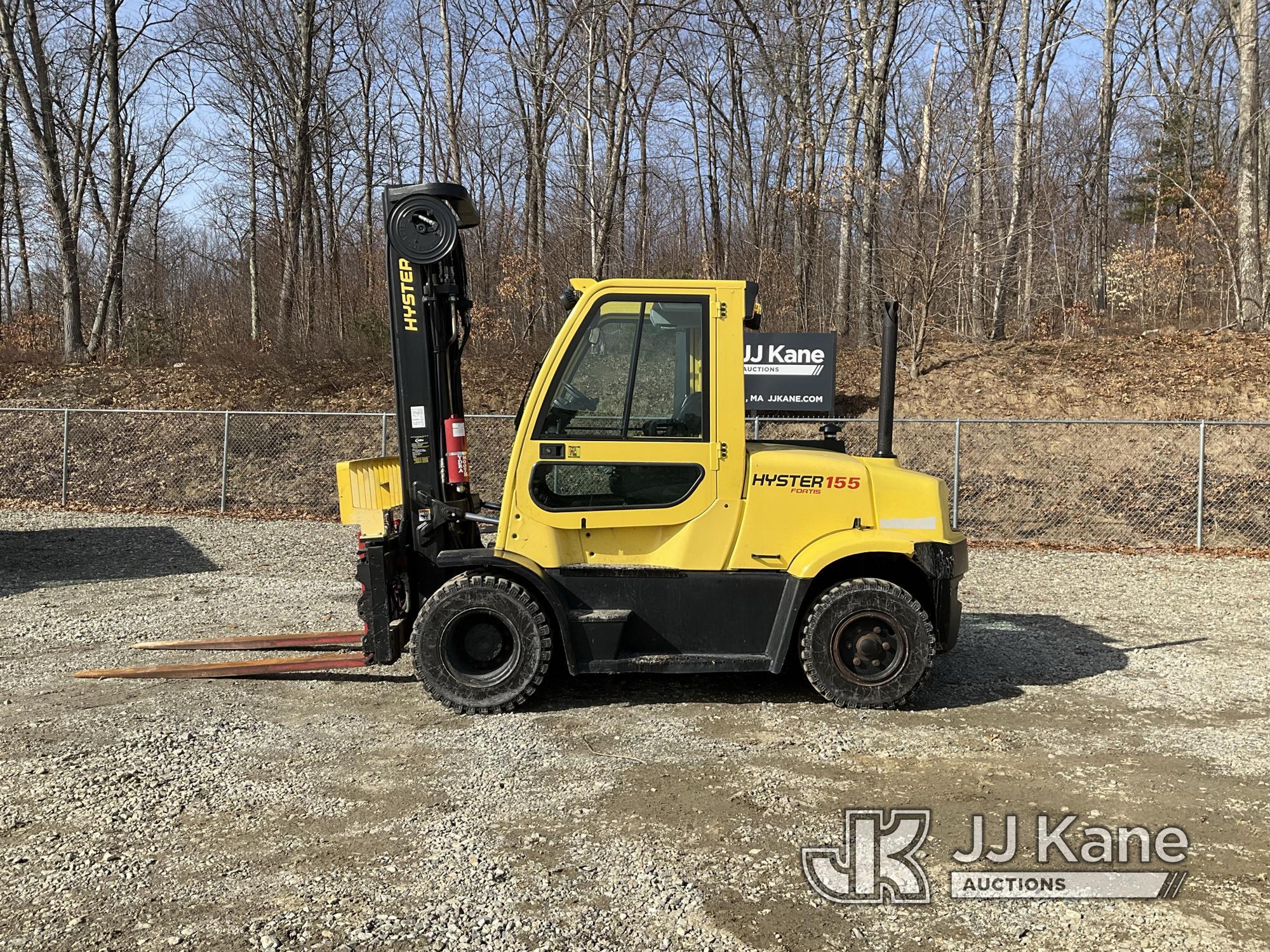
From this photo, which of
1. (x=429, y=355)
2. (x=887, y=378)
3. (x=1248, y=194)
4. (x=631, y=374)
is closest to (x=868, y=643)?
(x=887, y=378)

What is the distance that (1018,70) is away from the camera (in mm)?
21969

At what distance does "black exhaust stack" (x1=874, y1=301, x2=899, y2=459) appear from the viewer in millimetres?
5703

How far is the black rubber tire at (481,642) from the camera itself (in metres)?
5.52

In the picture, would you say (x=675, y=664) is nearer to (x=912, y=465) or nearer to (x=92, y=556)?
(x=92, y=556)

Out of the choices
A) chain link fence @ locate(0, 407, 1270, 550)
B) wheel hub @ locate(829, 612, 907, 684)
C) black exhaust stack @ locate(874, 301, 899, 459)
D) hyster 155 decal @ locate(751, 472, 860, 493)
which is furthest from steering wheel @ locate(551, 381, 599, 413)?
chain link fence @ locate(0, 407, 1270, 550)

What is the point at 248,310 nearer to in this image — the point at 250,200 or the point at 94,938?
the point at 250,200

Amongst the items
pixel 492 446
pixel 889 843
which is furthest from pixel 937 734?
pixel 492 446

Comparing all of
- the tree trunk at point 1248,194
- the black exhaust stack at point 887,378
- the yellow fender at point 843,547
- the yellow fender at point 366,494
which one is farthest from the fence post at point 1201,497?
the yellow fender at point 366,494

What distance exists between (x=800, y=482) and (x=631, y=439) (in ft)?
3.48

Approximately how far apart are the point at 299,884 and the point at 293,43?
1040 inches

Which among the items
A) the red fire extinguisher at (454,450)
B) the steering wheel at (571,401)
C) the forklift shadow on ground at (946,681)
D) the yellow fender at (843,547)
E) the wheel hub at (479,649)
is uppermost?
the steering wheel at (571,401)

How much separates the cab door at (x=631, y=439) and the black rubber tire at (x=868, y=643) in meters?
0.75

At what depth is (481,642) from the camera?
5.62 metres

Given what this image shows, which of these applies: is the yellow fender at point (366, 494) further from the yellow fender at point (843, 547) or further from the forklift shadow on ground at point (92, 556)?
the forklift shadow on ground at point (92, 556)
